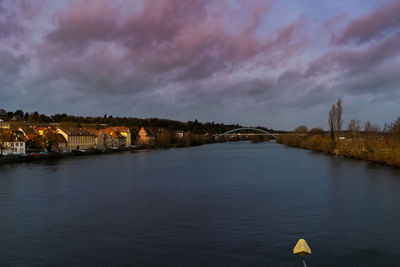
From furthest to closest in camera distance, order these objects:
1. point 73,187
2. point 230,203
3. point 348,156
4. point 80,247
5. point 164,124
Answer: point 164,124 < point 348,156 < point 73,187 < point 230,203 < point 80,247

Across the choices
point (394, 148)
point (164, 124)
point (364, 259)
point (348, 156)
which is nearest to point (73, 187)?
point (364, 259)

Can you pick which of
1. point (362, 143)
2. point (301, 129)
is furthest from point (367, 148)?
point (301, 129)

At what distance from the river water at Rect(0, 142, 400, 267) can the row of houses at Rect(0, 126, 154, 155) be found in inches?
682

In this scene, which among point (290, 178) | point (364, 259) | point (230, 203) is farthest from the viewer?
point (290, 178)

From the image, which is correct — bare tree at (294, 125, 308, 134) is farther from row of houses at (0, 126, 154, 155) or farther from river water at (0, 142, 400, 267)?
river water at (0, 142, 400, 267)

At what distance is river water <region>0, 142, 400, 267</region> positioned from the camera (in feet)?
19.7

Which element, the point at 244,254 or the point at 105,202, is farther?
the point at 105,202

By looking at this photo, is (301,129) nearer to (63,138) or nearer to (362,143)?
(362,143)

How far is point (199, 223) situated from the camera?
26.1 ft

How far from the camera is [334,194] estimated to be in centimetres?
1153

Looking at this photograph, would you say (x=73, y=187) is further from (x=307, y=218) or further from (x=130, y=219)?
(x=307, y=218)

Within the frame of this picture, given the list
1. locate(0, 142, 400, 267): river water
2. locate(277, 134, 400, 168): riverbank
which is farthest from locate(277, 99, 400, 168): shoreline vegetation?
locate(0, 142, 400, 267): river water

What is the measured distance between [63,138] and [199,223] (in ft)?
106

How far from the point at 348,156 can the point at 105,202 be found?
816 inches
